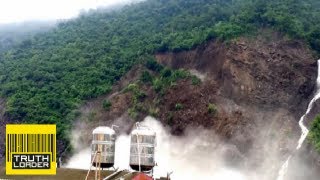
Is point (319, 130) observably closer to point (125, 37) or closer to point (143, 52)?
point (143, 52)

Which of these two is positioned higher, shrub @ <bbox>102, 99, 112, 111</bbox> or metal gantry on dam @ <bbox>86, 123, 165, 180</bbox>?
metal gantry on dam @ <bbox>86, 123, 165, 180</bbox>

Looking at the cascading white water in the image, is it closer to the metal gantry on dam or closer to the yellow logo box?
the metal gantry on dam

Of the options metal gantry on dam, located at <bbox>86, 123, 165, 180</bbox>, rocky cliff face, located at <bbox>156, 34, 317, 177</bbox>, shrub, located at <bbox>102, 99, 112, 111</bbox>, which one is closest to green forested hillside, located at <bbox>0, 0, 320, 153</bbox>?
rocky cliff face, located at <bbox>156, 34, 317, 177</bbox>

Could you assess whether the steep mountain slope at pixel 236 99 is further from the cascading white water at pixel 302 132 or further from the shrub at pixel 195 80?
the cascading white water at pixel 302 132

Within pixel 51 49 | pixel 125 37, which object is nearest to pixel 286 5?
pixel 125 37

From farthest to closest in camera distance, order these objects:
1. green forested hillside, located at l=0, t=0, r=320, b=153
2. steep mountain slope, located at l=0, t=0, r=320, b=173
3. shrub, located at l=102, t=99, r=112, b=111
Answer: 1. green forested hillside, located at l=0, t=0, r=320, b=153
2. shrub, located at l=102, t=99, r=112, b=111
3. steep mountain slope, located at l=0, t=0, r=320, b=173

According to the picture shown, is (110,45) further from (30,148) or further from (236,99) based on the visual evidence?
(30,148)

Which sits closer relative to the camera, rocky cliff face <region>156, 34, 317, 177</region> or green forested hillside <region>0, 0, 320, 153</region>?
rocky cliff face <region>156, 34, 317, 177</region>

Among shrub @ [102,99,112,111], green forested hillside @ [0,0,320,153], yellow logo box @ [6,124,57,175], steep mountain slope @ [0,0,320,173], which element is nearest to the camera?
yellow logo box @ [6,124,57,175]
